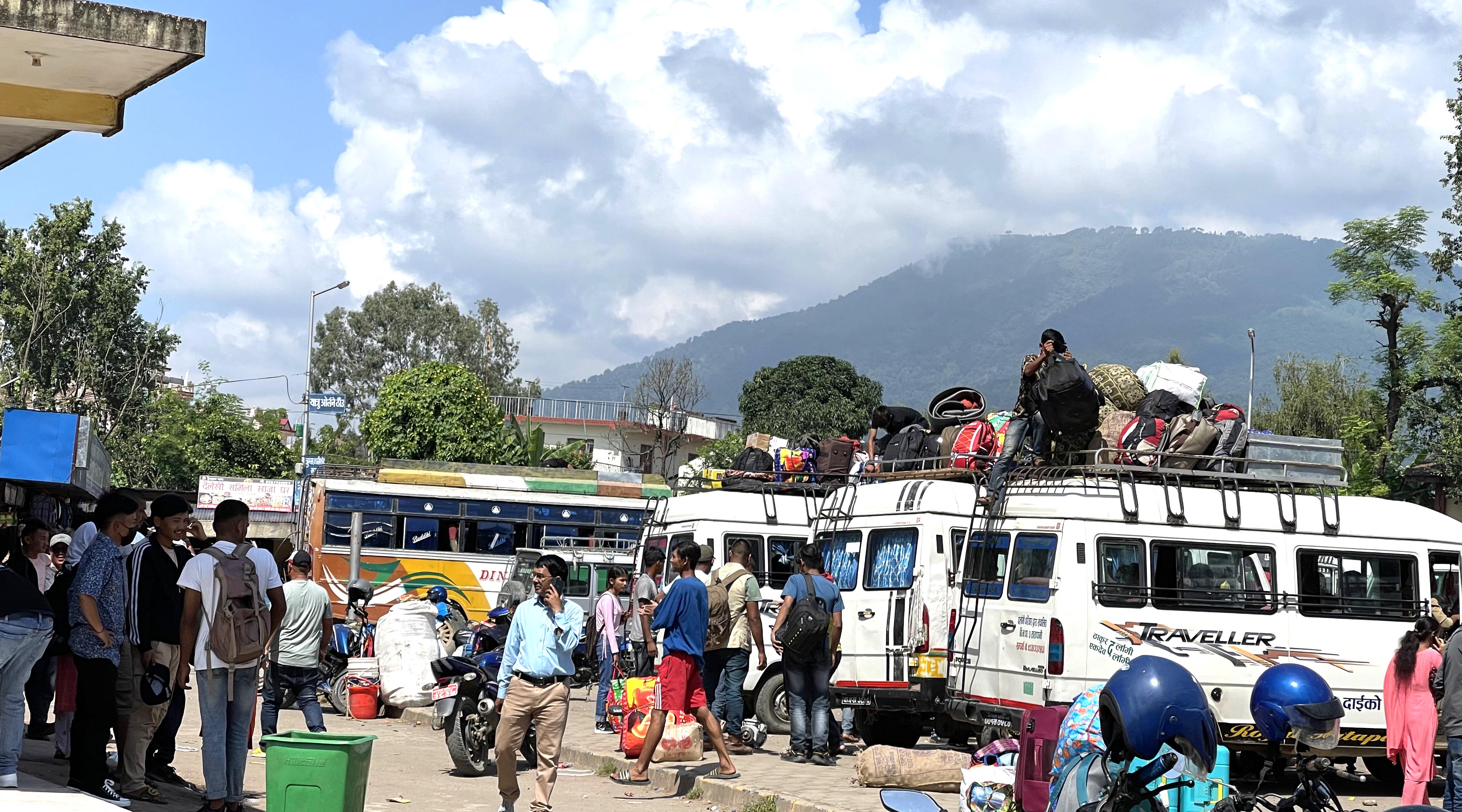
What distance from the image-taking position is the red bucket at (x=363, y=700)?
16797mm

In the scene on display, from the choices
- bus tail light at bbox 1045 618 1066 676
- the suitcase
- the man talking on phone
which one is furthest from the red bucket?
the suitcase

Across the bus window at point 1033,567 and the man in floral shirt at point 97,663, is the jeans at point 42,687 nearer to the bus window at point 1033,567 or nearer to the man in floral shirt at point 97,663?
the man in floral shirt at point 97,663

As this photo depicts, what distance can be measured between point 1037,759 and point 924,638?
5245 mm

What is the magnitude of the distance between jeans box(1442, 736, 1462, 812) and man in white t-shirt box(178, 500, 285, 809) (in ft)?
24.5

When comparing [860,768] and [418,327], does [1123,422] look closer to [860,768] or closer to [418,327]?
[860,768]

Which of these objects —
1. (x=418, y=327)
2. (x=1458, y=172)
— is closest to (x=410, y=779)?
(x=1458, y=172)

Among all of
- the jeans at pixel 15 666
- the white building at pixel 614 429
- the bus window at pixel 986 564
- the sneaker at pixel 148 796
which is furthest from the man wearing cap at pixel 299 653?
the white building at pixel 614 429

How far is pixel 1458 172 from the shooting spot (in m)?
33.8

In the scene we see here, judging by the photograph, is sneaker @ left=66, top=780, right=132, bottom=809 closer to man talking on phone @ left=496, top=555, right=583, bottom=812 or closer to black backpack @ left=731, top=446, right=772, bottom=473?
man talking on phone @ left=496, top=555, right=583, bottom=812

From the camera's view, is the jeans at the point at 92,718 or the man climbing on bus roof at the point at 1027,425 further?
the man climbing on bus roof at the point at 1027,425

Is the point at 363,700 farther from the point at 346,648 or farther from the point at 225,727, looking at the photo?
the point at 225,727

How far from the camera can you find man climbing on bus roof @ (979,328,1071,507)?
12133mm

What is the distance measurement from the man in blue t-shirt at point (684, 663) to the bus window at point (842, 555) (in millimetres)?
2285

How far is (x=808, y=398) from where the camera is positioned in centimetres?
6962
